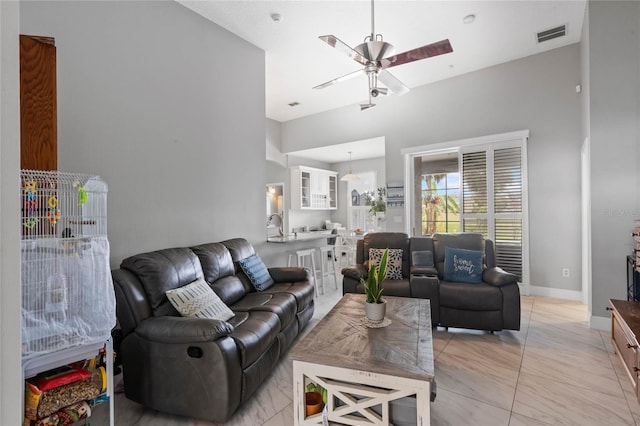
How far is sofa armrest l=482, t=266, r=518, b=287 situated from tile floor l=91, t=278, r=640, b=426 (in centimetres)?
55

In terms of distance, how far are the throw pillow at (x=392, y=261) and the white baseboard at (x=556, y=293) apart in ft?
8.05

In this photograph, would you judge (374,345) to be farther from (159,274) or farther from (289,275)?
(289,275)

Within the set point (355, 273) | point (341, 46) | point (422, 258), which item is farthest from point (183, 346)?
point (422, 258)

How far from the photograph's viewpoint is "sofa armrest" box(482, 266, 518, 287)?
313 cm

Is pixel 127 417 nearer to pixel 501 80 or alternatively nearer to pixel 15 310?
pixel 15 310

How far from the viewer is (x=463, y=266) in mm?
3486

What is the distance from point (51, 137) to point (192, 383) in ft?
5.53

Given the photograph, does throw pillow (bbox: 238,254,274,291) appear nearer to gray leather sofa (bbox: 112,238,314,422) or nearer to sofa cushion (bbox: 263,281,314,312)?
sofa cushion (bbox: 263,281,314,312)

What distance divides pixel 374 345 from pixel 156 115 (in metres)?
2.86

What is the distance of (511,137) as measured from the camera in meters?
4.76

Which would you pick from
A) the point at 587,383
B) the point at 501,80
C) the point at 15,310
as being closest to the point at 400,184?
the point at 501,80

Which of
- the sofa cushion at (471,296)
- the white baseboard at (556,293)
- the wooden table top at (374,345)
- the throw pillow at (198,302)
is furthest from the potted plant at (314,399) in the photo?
the white baseboard at (556,293)

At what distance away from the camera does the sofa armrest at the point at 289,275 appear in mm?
3662

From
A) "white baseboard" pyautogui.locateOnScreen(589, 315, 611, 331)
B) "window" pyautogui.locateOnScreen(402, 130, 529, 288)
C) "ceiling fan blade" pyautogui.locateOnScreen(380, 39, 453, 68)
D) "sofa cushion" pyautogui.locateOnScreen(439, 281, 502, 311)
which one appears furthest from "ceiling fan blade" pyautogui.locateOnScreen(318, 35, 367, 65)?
"white baseboard" pyautogui.locateOnScreen(589, 315, 611, 331)
